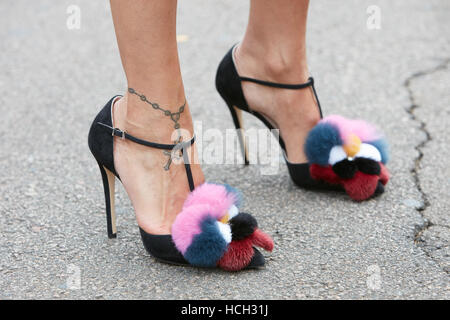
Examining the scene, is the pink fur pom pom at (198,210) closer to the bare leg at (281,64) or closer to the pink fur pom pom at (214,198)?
the pink fur pom pom at (214,198)

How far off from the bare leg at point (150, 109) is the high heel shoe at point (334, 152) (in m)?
0.35

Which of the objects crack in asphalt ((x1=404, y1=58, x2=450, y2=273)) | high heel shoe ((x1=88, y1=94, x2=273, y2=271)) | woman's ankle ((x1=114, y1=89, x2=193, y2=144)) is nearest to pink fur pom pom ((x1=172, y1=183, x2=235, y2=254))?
high heel shoe ((x1=88, y1=94, x2=273, y2=271))

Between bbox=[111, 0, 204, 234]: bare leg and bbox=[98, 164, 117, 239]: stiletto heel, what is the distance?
0.07 metres

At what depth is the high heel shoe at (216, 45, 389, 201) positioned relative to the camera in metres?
1.49

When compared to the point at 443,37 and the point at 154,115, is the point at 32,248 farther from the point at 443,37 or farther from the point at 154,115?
the point at 443,37

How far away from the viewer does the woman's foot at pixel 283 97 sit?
1.51m

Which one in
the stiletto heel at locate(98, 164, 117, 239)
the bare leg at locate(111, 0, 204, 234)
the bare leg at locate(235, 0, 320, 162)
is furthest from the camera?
the bare leg at locate(235, 0, 320, 162)

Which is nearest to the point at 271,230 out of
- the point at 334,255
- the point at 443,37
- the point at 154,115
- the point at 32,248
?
the point at 334,255

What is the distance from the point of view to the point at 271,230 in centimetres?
140

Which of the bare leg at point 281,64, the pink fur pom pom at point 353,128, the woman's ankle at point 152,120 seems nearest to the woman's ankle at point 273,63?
the bare leg at point 281,64

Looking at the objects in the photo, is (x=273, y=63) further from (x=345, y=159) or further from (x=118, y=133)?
(x=118, y=133)

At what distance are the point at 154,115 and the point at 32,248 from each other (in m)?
0.42

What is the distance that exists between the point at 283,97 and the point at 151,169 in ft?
1.45

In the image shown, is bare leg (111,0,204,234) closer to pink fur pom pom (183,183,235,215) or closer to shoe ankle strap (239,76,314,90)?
pink fur pom pom (183,183,235,215)
